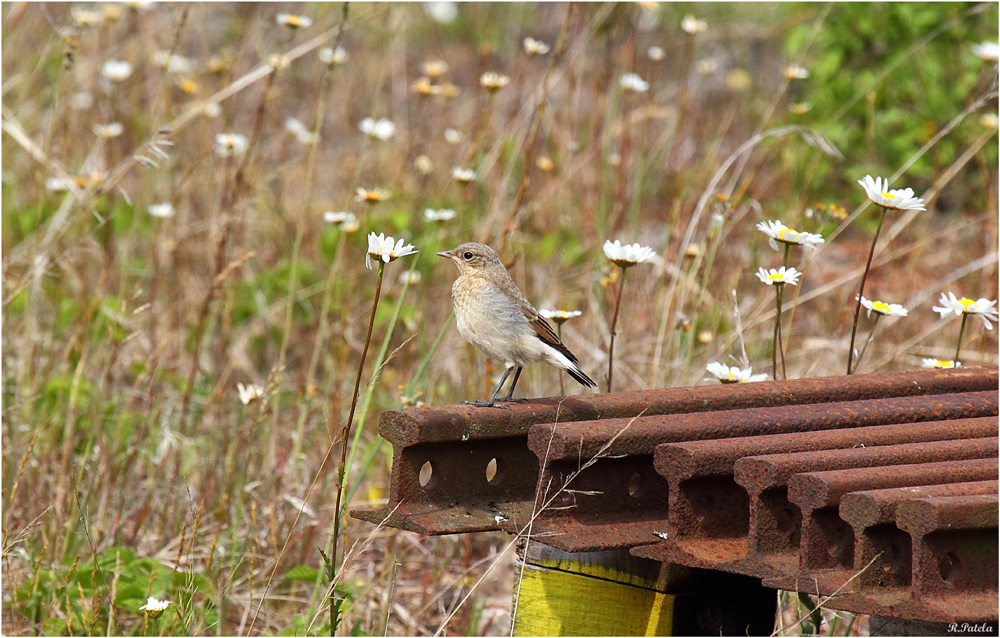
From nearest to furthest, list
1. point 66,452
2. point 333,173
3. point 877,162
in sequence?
point 66,452, point 877,162, point 333,173

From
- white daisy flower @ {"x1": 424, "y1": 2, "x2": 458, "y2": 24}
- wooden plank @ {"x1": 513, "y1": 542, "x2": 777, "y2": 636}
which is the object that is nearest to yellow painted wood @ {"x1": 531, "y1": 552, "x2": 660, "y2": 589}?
wooden plank @ {"x1": 513, "y1": 542, "x2": 777, "y2": 636}

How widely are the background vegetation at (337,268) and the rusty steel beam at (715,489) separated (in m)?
0.76

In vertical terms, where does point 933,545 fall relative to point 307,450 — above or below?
below

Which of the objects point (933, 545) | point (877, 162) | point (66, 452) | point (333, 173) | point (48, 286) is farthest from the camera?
point (333, 173)

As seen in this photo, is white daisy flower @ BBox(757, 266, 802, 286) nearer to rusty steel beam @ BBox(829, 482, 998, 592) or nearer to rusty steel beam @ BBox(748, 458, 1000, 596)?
rusty steel beam @ BBox(748, 458, 1000, 596)

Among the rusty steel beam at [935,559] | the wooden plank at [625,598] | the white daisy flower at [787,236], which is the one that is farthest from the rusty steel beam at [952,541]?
the white daisy flower at [787,236]

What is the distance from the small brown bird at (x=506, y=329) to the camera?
3.07 metres

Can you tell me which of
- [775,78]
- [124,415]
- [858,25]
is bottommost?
[124,415]

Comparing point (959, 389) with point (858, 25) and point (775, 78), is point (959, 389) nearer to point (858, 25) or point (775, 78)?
point (858, 25)

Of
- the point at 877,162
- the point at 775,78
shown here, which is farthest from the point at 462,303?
the point at 775,78

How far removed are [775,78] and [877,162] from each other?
3618 mm

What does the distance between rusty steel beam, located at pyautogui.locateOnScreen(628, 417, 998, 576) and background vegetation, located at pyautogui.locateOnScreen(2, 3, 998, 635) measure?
30.0 inches

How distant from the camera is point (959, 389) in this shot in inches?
118

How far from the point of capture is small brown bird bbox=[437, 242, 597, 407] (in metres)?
3.07
